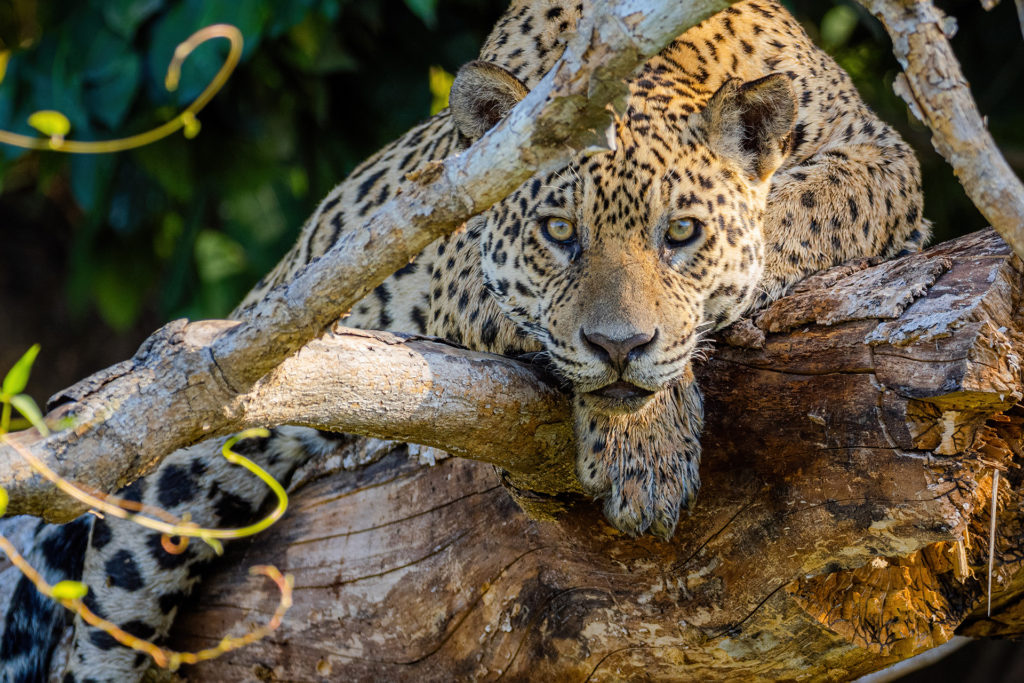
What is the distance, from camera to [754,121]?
3.90 meters

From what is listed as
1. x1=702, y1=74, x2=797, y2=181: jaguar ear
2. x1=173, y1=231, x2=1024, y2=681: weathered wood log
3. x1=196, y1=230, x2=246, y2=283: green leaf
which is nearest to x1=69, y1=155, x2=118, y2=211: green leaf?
x1=196, y1=230, x2=246, y2=283: green leaf

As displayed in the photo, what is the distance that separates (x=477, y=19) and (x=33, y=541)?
417 centimetres

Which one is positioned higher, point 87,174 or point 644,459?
point 87,174

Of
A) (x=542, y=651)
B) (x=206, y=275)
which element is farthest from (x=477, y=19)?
(x=542, y=651)

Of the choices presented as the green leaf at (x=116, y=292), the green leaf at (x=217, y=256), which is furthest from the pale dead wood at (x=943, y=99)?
the green leaf at (x=116, y=292)

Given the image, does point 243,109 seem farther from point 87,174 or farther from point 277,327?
point 277,327

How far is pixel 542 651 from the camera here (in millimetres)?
4008

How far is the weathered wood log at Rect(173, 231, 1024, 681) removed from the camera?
10.4 ft

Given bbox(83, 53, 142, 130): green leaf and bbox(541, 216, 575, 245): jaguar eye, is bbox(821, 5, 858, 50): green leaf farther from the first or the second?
bbox(541, 216, 575, 245): jaguar eye

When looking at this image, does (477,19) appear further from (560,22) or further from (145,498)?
(145,498)

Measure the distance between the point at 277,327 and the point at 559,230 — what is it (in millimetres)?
1444

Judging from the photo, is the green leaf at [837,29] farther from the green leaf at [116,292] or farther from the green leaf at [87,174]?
the green leaf at [116,292]

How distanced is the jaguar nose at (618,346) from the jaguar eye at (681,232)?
48 cm

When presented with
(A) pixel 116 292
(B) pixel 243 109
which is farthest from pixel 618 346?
(A) pixel 116 292
